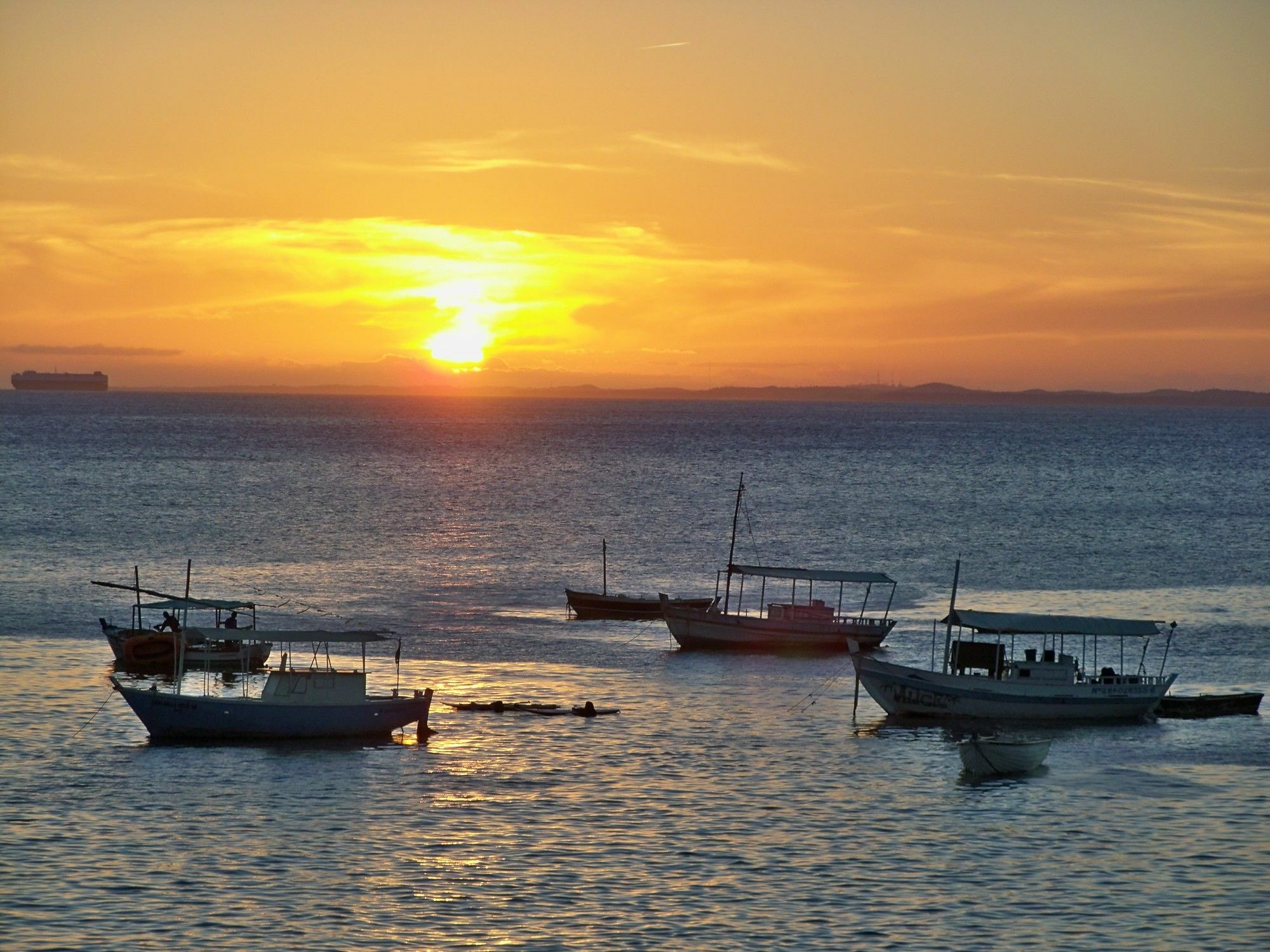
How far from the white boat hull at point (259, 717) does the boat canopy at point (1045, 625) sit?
73.1 ft

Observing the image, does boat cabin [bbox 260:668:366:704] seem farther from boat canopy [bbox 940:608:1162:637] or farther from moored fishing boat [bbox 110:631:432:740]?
boat canopy [bbox 940:608:1162:637]

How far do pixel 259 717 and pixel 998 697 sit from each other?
28.3m

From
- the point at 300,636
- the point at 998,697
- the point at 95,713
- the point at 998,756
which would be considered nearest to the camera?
the point at 998,756

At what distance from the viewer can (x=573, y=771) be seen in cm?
4700

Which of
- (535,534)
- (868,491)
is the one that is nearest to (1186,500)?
(868,491)

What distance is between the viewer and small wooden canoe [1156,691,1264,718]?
188 feet

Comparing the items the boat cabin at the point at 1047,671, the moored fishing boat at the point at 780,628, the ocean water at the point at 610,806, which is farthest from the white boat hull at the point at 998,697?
the moored fishing boat at the point at 780,628

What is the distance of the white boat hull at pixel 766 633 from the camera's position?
2899 inches

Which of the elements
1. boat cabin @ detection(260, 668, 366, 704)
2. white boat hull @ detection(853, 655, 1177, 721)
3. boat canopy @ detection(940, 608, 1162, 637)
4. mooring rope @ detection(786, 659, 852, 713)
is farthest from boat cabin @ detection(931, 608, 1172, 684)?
boat cabin @ detection(260, 668, 366, 704)

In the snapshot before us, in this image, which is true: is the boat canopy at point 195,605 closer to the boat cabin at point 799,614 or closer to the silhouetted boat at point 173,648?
the silhouetted boat at point 173,648

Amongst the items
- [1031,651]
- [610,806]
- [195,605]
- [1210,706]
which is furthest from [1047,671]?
[195,605]

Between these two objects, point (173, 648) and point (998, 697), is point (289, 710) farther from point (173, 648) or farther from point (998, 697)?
point (998, 697)

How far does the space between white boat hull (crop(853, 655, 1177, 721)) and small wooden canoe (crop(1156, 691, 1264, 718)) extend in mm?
Result: 1133

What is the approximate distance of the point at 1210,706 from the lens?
5769cm
